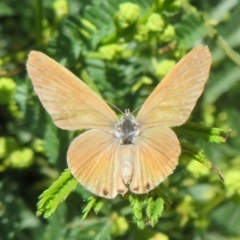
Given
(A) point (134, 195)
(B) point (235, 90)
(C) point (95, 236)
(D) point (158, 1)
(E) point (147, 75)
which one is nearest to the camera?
(A) point (134, 195)

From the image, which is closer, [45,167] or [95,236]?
[95,236]

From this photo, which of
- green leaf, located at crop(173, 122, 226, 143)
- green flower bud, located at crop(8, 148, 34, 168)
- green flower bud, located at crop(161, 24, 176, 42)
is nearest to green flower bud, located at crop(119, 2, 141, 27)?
green flower bud, located at crop(161, 24, 176, 42)

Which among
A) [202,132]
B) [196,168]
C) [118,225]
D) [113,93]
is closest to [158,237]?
[118,225]

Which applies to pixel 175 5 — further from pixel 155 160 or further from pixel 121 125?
pixel 155 160

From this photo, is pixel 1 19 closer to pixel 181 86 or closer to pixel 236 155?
pixel 236 155

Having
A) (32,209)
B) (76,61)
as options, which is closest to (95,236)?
(32,209)

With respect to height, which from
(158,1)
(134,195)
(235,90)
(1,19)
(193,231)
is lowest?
(193,231)

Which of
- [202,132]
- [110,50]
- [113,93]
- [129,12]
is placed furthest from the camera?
[113,93]
